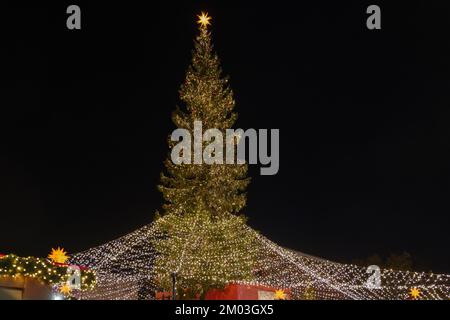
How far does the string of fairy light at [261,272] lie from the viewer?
15.0 m

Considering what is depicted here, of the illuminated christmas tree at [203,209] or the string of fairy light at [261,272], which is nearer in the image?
the string of fairy light at [261,272]

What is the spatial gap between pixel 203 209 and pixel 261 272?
312cm

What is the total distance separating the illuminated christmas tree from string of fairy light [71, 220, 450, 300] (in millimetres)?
506

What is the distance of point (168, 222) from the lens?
1864 centimetres

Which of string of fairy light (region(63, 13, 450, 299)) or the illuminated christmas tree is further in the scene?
the illuminated christmas tree

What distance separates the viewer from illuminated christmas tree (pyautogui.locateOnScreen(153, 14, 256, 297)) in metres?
17.8

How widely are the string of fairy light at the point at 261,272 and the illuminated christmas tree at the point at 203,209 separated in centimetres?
51

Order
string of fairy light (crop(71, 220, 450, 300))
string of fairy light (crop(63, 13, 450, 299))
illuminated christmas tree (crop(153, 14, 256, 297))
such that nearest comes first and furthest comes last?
string of fairy light (crop(71, 220, 450, 300)), string of fairy light (crop(63, 13, 450, 299)), illuminated christmas tree (crop(153, 14, 256, 297))

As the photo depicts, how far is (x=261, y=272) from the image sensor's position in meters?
19.8

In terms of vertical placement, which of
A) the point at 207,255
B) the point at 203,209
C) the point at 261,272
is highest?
the point at 203,209

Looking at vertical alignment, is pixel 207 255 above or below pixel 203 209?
below

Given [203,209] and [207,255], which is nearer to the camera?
[207,255]

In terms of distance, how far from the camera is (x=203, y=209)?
19359mm
